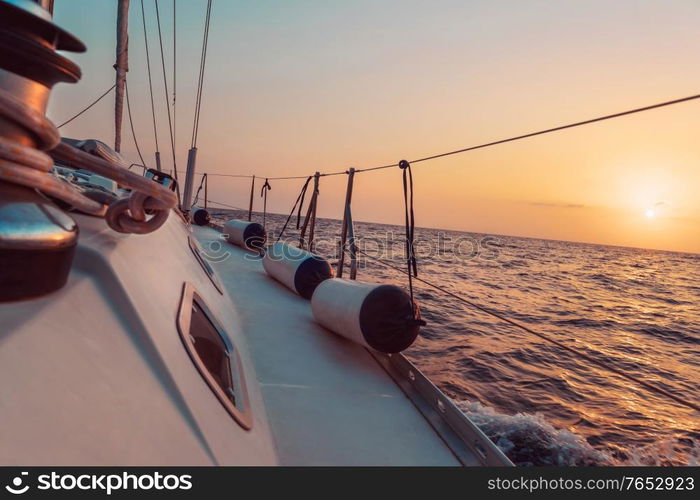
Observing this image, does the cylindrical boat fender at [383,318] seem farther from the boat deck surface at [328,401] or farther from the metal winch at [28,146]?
the metal winch at [28,146]

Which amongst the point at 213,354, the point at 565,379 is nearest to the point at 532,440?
the point at 565,379

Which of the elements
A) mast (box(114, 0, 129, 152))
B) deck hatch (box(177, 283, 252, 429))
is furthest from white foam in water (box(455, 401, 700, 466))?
mast (box(114, 0, 129, 152))

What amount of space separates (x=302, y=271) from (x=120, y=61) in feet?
11.7

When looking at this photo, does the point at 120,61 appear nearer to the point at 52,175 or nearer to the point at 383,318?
the point at 383,318

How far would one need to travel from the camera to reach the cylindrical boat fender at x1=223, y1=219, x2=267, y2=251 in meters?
8.74

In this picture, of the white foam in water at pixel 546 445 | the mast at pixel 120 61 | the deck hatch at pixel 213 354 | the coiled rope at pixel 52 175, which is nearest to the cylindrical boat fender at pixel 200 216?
the mast at pixel 120 61

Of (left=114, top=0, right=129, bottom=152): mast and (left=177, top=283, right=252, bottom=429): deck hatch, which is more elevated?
(left=114, top=0, right=129, bottom=152): mast

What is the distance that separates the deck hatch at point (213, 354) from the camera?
4.97ft

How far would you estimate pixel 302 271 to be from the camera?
5203mm

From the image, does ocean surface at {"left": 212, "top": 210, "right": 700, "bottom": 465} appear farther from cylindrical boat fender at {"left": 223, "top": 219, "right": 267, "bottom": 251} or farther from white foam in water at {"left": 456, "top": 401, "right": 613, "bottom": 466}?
cylindrical boat fender at {"left": 223, "top": 219, "right": 267, "bottom": 251}

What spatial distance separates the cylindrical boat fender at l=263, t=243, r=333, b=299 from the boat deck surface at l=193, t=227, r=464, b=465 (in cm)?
82

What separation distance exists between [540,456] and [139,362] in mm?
3655
